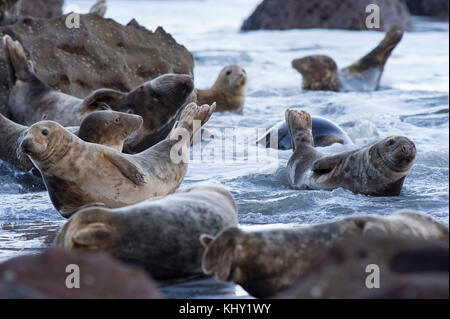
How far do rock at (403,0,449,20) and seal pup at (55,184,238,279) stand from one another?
24921mm

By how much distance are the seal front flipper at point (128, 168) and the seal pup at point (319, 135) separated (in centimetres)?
281

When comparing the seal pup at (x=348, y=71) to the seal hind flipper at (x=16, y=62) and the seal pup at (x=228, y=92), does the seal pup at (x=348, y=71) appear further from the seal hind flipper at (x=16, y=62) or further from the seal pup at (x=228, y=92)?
the seal hind flipper at (x=16, y=62)

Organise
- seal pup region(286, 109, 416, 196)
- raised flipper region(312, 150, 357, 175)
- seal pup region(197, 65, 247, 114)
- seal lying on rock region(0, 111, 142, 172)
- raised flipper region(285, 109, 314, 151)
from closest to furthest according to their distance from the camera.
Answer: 1. seal pup region(286, 109, 416, 196)
2. seal lying on rock region(0, 111, 142, 172)
3. raised flipper region(312, 150, 357, 175)
4. raised flipper region(285, 109, 314, 151)
5. seal pup region(197, 65, 247, 114)

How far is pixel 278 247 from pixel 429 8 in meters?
26.3

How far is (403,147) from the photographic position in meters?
5.17

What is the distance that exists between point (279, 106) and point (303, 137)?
179 inches

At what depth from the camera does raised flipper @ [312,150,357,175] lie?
562 cm

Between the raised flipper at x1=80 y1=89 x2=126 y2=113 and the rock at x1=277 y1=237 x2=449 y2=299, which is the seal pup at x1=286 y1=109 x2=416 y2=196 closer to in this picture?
the raised flipper at x1=80 y1=89 x2=126 y2=113

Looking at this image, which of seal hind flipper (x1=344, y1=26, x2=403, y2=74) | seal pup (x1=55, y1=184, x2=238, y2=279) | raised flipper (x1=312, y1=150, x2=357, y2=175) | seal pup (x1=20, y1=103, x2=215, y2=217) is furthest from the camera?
seal hind flipper (x1=344, y1=26, x2=403, y2=74)

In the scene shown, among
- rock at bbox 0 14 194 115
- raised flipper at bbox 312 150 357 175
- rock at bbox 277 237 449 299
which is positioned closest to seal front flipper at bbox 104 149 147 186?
raised flipper at bbox 312 150 357 175

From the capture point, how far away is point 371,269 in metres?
2.12

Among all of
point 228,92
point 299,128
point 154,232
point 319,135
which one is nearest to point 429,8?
point 228,92

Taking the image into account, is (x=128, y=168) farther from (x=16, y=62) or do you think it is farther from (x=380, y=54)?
(x=380, y=54)

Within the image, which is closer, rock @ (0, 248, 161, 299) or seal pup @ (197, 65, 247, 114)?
rock @ (0, 248, 161, 299)
